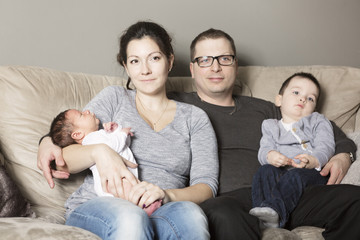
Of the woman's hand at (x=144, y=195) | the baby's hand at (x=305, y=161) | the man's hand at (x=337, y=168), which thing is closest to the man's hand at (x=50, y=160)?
the woman's hand at (x=144, y=195)

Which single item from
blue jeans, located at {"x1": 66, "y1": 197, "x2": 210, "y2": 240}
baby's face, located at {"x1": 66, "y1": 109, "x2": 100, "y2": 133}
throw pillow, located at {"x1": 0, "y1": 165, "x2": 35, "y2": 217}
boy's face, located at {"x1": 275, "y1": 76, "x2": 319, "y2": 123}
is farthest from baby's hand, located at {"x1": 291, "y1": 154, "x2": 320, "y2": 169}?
throw pillow, located at {"x1": 0, "y1": 165, "x2": 35, "y2": 217}

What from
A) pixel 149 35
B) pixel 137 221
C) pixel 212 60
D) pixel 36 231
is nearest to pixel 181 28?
pixel 212 60

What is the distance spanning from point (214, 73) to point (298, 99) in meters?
0.49

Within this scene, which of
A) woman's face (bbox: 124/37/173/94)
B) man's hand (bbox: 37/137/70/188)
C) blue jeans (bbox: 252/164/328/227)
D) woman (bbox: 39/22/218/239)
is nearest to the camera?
woman (bbox: 39/22/218/239)

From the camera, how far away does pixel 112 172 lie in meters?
1.50

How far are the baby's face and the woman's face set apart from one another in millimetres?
307

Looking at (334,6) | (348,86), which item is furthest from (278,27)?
(348,86)

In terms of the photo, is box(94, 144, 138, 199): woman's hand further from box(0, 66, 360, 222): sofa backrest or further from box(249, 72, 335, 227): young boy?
box(249, 72, 335, 227): young boy

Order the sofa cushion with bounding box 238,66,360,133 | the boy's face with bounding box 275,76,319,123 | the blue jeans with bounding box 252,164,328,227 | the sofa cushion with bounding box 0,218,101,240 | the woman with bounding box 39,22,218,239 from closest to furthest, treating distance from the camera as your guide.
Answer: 1. the sofa cushion with bounding box 0,218,101,240
2. the woman with bounding box 39,22,218,239
3. the blue jeans with bounding box 252,164,328,227
4. the boy's face with bounding box 275,76,319,123
5. the sofa cushion with bounding box 238,66,360,133

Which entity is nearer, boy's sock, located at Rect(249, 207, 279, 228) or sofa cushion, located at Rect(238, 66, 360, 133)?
boy's sock, located at Rect(249, 207, 279, 228)

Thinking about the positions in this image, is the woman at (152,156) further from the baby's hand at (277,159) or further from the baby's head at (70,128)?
the baby's hand at (277,159)

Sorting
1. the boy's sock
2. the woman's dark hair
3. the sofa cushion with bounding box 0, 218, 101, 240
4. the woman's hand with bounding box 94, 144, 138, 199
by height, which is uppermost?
the woman's dark hair

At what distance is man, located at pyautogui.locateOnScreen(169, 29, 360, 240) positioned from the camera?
1536 mm

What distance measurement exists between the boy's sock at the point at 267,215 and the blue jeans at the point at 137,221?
15.0 inches
